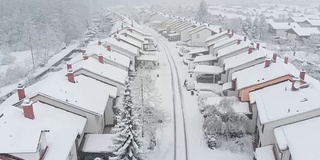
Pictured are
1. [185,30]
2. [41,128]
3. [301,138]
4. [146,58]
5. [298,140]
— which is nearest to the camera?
[298,140]

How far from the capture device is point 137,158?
73.4 feet

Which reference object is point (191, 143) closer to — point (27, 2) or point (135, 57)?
point (135, 57)

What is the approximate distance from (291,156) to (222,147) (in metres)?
9.95

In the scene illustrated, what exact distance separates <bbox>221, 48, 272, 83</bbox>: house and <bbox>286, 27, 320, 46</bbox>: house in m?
45.3

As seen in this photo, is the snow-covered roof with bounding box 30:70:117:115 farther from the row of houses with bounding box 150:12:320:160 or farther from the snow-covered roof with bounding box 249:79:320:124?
the snow-covered roof with bounding box 249:79:320:124

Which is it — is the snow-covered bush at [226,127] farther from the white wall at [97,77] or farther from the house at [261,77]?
the white wall at [97,77]

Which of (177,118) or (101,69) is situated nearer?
(177,118)

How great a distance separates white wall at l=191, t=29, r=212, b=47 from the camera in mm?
74906

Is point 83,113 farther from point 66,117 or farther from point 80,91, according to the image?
point 80,91

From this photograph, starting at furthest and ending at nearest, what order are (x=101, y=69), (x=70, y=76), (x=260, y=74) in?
(x=101, y=69) → (x=260, y=74) → (x=70, y=76)

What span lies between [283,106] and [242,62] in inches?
653

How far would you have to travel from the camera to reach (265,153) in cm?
2381

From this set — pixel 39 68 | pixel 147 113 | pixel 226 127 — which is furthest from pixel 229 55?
pixel 39 68

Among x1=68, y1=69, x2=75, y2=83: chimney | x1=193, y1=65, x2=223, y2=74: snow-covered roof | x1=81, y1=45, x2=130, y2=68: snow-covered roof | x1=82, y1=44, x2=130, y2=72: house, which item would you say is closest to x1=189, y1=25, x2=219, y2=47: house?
x1=193, y1=65, x2=223, y2=74: snow-covered roof
